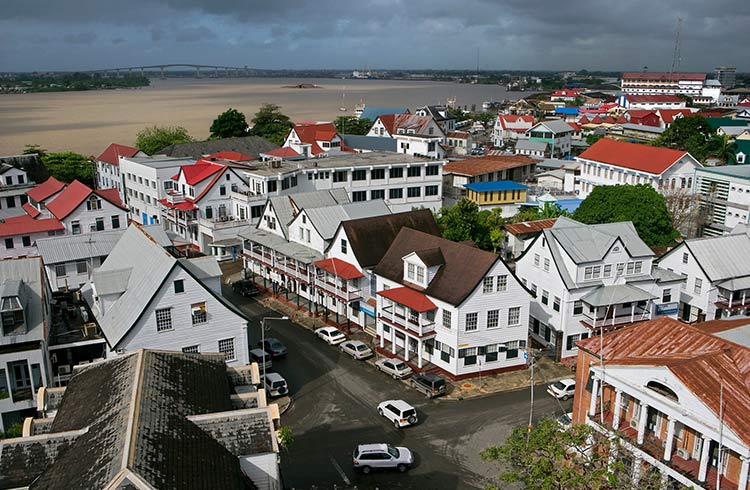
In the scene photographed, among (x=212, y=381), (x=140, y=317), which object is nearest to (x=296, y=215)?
(x=140, y=317)

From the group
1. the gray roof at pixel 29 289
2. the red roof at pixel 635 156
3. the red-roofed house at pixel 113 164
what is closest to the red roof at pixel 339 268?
the gray roof at pixel 29 289

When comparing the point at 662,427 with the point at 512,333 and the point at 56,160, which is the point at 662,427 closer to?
the point at 512,333

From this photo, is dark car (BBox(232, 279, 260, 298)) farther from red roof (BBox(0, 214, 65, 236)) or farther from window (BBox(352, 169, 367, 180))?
window (BBox(352, 169, 367, 180))

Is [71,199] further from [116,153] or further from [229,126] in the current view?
[229,126]

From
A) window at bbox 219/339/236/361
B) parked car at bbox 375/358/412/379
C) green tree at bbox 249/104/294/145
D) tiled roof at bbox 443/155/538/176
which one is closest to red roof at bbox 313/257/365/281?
parked car at bbox 375/358/412/379

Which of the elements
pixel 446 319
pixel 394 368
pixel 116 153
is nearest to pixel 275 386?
pixel 394 368

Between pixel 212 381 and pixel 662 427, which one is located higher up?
pixel 212 381
